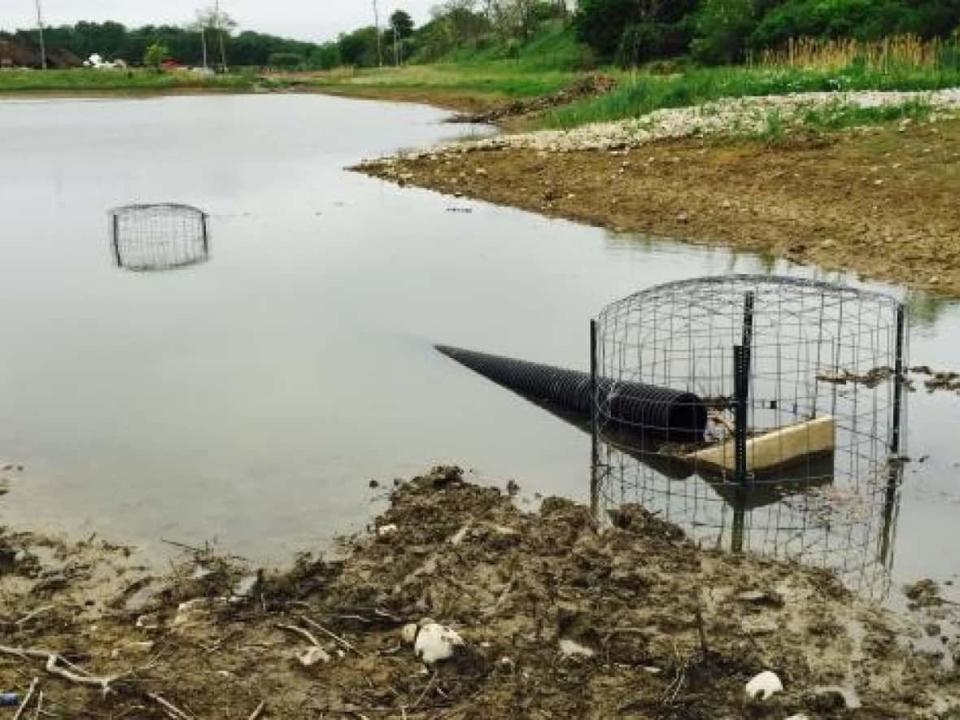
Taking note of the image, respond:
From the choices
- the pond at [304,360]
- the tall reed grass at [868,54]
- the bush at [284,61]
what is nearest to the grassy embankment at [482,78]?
the tall reed grass at [868,54]

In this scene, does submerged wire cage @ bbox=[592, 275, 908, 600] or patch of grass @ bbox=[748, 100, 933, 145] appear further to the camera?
patch of grass @ bbox=[748, 100, 933, 145]

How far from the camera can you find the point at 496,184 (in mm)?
21781

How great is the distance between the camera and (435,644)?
5219 millimetres

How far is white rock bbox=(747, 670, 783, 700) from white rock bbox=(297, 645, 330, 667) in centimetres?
193

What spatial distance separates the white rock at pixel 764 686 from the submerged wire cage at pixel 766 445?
5.47ft

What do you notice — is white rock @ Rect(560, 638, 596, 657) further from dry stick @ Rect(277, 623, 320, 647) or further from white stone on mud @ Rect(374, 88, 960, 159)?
white stone on mud @ Rect(374, 88, 960, 159)

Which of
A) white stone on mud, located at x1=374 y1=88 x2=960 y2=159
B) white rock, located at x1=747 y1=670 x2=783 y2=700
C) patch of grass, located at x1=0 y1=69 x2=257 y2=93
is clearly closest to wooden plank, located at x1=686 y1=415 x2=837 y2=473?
white rock, located at x1=747 y1=670 x2=783 y2=700

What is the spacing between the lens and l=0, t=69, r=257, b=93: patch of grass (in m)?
71.9

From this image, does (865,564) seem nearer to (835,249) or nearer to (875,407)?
(875,407)

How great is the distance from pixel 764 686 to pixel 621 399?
12.8 ft

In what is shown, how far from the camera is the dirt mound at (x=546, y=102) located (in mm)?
39406

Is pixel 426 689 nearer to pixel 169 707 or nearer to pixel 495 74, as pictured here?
pixel 169 707

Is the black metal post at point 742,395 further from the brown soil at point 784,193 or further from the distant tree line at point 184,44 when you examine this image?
the distant tree line at point 184,44

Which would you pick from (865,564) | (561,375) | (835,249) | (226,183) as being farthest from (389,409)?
(226,183)
